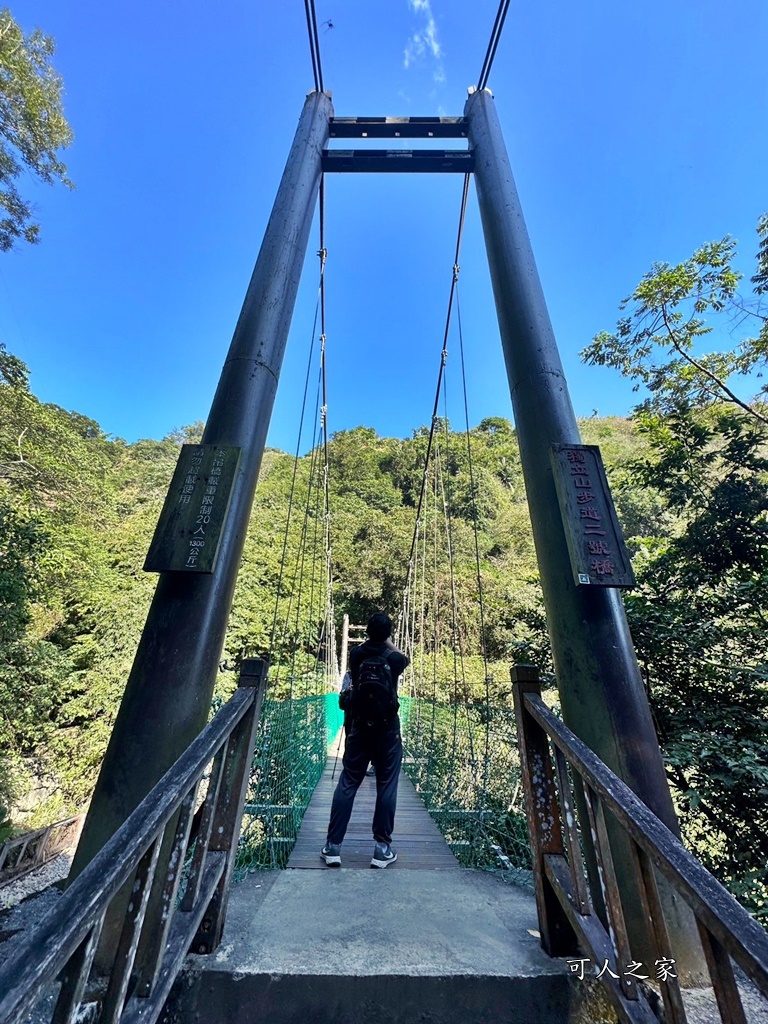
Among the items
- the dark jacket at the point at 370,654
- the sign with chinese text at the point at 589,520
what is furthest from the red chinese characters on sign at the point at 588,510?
the dark jacket at the point at 370,654

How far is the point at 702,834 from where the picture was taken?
7.80 ft

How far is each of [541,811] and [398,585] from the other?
1281 centimetres

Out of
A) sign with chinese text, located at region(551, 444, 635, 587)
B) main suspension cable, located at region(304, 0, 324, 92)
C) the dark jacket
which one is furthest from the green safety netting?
main suspension cable, located at region(304, 0, 324, 92)

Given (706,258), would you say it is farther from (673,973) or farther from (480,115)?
(673,973)

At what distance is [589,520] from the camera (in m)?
1.51

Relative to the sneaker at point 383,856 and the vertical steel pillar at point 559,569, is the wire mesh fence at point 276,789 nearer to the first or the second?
the sneaker at point 383,856

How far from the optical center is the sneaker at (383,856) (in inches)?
66.3

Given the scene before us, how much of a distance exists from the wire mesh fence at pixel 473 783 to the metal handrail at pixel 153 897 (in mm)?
1033

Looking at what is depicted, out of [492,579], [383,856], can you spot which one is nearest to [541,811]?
[383,856]

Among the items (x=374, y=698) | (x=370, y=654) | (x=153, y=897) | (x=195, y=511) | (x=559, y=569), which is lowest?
(x=153, y=897)

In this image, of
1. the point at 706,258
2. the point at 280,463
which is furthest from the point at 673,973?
the point at 280,463

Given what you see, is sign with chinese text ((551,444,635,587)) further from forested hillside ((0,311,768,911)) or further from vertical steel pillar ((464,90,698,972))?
forested hillside ((0,311,768,911))

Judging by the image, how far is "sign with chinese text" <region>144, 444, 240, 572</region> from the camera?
1.42m

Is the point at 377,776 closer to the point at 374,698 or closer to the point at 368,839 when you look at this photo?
the point at 374,698
